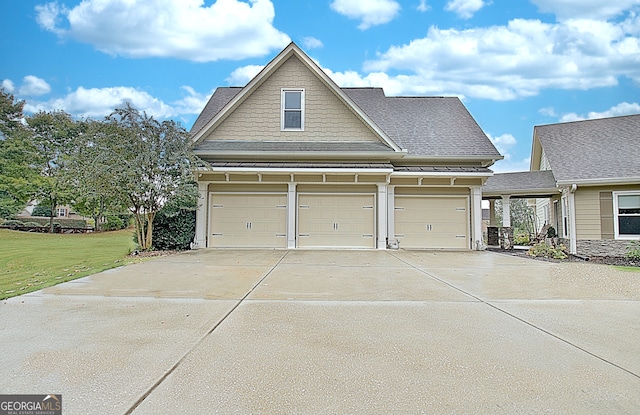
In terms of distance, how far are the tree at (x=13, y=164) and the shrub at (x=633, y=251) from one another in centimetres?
3355

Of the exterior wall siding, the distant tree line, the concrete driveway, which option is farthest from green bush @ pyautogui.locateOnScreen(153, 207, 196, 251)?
the concrete driveway

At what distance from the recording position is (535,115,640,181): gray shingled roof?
1298 centimetres

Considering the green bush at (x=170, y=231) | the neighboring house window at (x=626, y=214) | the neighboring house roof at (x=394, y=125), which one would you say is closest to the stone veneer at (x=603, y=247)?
the neighboring house window at (x=626, y=214)

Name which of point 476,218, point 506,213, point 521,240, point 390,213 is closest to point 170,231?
point 390,213

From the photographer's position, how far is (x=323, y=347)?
3.55m

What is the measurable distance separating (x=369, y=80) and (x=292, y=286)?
19.6 metres

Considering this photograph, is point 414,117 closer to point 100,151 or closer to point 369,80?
point 369,80

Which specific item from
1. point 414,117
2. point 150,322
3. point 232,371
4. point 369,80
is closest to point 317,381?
point 232,371

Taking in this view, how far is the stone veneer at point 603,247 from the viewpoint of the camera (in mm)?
12469

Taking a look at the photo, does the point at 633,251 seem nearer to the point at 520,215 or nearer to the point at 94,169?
the point at 94,169

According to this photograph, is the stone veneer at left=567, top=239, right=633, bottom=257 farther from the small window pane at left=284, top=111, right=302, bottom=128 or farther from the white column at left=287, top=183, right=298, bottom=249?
the small window pane at left=284, top=111, right=302, bottom=128

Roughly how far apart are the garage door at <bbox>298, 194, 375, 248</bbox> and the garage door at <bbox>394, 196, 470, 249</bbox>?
1.30 meters

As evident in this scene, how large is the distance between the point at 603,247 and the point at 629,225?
1051 mm

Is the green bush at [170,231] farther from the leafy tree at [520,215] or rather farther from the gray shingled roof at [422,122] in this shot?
the leafy tree at [520,215]
